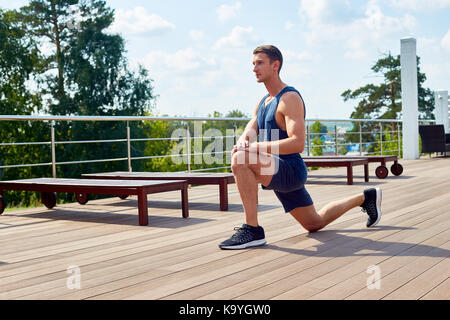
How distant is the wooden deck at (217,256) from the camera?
1.62 meters

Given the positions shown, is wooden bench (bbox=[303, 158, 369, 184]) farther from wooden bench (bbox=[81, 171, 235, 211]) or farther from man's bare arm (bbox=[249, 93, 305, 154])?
man's bare arm (bbox=[249, 93, 305, 154])

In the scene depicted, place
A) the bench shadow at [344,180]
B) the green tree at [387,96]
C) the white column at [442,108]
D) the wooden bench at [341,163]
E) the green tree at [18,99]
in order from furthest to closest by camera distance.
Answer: the green tree at [387,96] → the green tree at [18,99] → the white column at [442,108] → the bench shadow at [344,180] → the wooden bench at [341,163]

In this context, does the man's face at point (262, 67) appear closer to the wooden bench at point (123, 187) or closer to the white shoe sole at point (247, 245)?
the white shoe sole at point (247, 245)

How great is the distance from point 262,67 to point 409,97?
7543 mm

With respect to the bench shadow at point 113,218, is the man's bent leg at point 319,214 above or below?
above

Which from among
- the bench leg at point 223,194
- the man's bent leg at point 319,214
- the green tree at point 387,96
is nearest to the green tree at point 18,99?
the green tree at point 387,96

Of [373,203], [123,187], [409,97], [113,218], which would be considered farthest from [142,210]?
[409,97]

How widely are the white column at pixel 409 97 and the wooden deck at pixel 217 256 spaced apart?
5.74 m

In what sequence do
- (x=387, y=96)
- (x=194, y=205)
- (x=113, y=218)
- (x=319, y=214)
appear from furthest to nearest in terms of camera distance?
(x=387, y=96), (x=194, y=205), (x=113, y=218), (x=319, y=214)

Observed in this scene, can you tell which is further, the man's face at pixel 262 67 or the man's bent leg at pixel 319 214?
the man's bent leg at pixel 319 214

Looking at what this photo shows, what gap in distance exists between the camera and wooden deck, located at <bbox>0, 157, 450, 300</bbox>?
1.62 metres

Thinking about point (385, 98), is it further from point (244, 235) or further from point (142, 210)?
point (244, 235)

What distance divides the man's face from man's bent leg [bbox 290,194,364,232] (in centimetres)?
64

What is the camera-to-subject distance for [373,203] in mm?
2635
